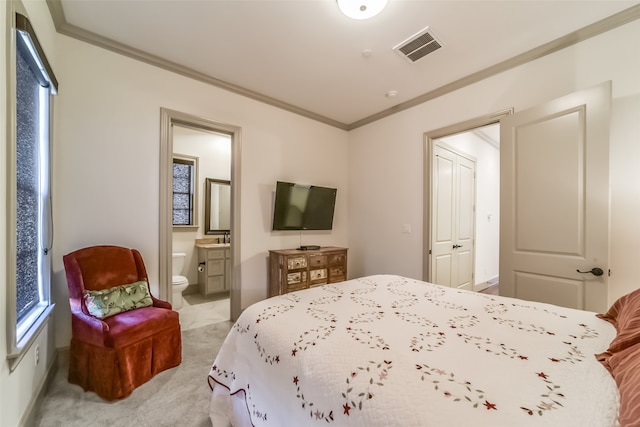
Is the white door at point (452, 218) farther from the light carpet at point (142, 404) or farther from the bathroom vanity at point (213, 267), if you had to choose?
the bathroom vanity at point (213, 267)

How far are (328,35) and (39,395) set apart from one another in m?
3.30

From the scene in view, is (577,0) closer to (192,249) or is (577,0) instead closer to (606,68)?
(606,68)

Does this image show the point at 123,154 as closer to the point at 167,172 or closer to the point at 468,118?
the point at 167,172

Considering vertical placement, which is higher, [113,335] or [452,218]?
[452,218]

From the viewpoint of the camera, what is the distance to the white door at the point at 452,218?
10.7ft

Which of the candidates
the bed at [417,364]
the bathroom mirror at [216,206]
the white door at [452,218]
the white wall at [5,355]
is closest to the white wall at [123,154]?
the white wall at [5,355]

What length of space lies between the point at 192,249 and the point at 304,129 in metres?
2.70

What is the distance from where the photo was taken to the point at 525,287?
221 centimetres

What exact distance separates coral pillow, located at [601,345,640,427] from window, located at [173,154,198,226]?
4612mm

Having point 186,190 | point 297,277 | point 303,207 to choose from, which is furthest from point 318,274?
point 186,190

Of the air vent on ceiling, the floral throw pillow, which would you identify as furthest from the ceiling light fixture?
the floral throw pillow

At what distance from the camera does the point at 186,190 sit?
4.27 m

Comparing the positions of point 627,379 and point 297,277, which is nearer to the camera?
point 627,379

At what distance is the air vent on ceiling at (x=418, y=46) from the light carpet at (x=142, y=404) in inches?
126
